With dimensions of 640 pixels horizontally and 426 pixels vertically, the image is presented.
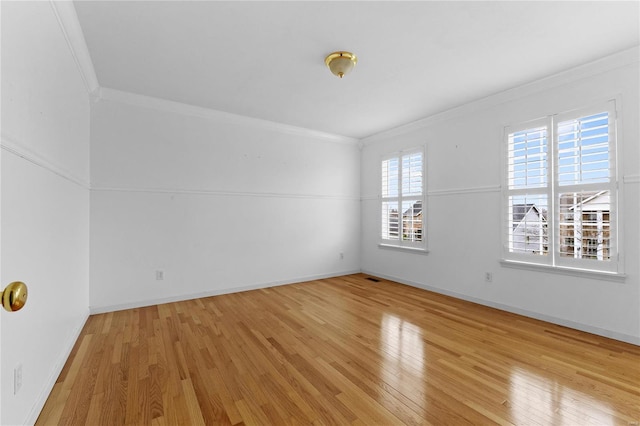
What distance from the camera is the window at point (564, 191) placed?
2.82m

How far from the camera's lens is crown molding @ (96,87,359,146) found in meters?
3.54

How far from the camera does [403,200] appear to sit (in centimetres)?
497

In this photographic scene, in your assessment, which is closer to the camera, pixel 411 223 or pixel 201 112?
pixel 201 112

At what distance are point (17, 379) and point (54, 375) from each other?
0.73 meters

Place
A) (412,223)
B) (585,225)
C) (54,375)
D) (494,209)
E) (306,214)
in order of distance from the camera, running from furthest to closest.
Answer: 1. (306,214)
2. (412,223)
3. (494,209)
4. (585,225)
5. (54,375)

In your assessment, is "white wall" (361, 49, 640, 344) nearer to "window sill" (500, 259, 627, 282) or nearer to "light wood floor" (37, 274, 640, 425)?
"window sill" (500, 259, 627, 282)

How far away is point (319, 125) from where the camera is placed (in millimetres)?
4887

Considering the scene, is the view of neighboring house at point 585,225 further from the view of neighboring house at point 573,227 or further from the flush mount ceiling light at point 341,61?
the flush mount ceiling light at point 341,61

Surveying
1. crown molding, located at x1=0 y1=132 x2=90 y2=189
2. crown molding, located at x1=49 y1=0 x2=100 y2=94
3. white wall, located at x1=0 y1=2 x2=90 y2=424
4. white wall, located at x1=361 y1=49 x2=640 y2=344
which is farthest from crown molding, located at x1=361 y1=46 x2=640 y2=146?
crown molding, located at x1=0 y1=132 x2=90 y2=189

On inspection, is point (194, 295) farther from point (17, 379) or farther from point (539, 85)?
point (539, 85)

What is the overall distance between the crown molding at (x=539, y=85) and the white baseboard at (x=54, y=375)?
16.5ft

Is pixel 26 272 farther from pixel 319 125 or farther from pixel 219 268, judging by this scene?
pixel 319 125

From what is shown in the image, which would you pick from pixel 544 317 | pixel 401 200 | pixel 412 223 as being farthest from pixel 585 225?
pixel 401 200

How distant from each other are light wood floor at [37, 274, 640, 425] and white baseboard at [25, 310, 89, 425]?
52 mm
